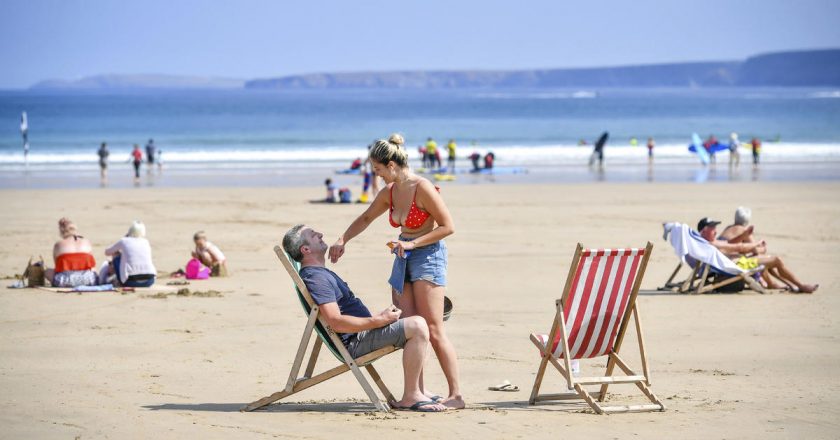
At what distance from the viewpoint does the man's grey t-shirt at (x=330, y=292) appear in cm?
556

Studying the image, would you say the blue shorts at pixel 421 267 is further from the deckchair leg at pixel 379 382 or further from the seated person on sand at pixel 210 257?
the seated person on sand at pixel 210 257

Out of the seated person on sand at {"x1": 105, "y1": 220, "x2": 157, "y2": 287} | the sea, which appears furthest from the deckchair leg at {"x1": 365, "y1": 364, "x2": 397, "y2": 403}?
the sea

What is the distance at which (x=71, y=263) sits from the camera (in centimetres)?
1026

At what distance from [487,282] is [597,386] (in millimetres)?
4279

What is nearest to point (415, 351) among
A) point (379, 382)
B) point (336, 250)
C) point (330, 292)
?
point (379, 382)

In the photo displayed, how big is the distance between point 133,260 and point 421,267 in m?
5.16

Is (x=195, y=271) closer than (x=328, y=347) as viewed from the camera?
No

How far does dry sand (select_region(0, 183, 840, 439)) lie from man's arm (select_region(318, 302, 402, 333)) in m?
0.50

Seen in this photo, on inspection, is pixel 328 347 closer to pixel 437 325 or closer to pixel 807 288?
pixel 437 325

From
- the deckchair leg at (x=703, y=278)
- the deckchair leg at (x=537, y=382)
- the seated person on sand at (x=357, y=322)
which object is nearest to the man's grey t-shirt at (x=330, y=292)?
the seated person on sand at (x=357, y=322)

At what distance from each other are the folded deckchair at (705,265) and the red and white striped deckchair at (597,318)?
172 inches

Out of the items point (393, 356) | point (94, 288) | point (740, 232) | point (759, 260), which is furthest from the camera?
point (740, 232)

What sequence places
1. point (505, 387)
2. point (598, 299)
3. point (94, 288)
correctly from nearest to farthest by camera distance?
point (598, 299) → point (505, 387) → point (94, 288)

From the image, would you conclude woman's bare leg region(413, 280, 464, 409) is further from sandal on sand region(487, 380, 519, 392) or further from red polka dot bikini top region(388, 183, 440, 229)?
sandal on sand region(487, 380, 519, 392)
